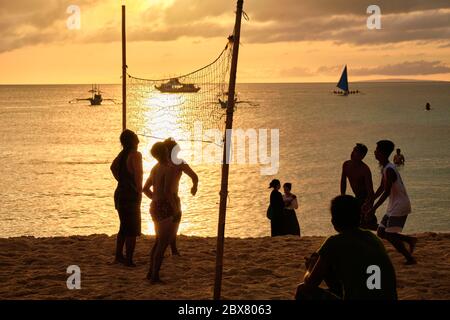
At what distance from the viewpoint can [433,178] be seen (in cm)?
4053

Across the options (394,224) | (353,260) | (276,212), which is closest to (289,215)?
(276,212)

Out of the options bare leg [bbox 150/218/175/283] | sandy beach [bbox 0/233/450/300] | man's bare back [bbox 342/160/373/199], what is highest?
man's bare back [bbox 342/160/373/199]

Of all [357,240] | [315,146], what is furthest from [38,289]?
[315,146]

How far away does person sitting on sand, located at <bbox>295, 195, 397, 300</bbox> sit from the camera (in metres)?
4.46

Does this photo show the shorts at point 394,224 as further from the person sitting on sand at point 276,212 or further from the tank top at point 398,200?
the person sitting on sand at point 276,212

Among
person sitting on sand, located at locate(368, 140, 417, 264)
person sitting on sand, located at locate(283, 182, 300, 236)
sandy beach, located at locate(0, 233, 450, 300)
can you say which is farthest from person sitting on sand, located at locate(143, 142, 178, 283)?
person sitting on sand, located at locate(283, 182, 300, 236)

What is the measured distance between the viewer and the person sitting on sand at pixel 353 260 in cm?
446

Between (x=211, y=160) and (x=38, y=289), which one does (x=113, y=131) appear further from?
(x=38, y=289)

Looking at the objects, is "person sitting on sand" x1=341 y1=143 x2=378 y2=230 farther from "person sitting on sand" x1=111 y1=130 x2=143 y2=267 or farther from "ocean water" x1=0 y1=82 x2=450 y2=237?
"ocean water" x1=0 y1=82 x2=450 y2=237

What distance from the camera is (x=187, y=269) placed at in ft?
29.0

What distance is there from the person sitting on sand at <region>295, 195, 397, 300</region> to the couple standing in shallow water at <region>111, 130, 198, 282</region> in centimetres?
331
